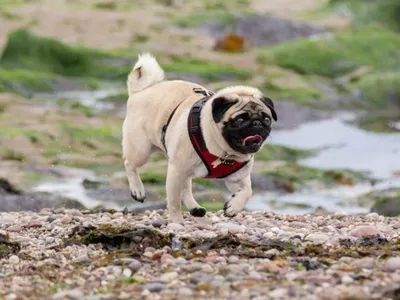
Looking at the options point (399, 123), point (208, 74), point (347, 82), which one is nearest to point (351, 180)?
point (399, 123)

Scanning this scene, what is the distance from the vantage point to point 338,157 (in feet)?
106

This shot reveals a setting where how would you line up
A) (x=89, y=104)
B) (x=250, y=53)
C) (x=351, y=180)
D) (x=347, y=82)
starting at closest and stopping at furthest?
(x=351, y=180) < (x=89, y=104) < (x=347, y=82) < (x=250, y=53)

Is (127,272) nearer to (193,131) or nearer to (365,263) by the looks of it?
(365,263)

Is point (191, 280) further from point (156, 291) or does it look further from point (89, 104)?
point (89, 104)

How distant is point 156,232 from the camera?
10.2 m

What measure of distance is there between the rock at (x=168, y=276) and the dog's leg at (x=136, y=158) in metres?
3.65

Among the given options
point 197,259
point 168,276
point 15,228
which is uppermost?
point 168,276

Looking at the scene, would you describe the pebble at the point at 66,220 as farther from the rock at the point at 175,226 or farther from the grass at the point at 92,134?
the grass at the point at 92,134

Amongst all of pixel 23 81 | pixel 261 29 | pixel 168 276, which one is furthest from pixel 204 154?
pixel 261 29

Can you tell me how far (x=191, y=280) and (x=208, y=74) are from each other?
35.1 m

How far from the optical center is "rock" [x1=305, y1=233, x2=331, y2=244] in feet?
33.9

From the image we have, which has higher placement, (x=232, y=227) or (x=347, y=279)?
(x=347, y=279)

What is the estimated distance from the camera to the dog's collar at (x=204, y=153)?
34.2 feet

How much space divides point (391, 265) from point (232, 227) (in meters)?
3.07
